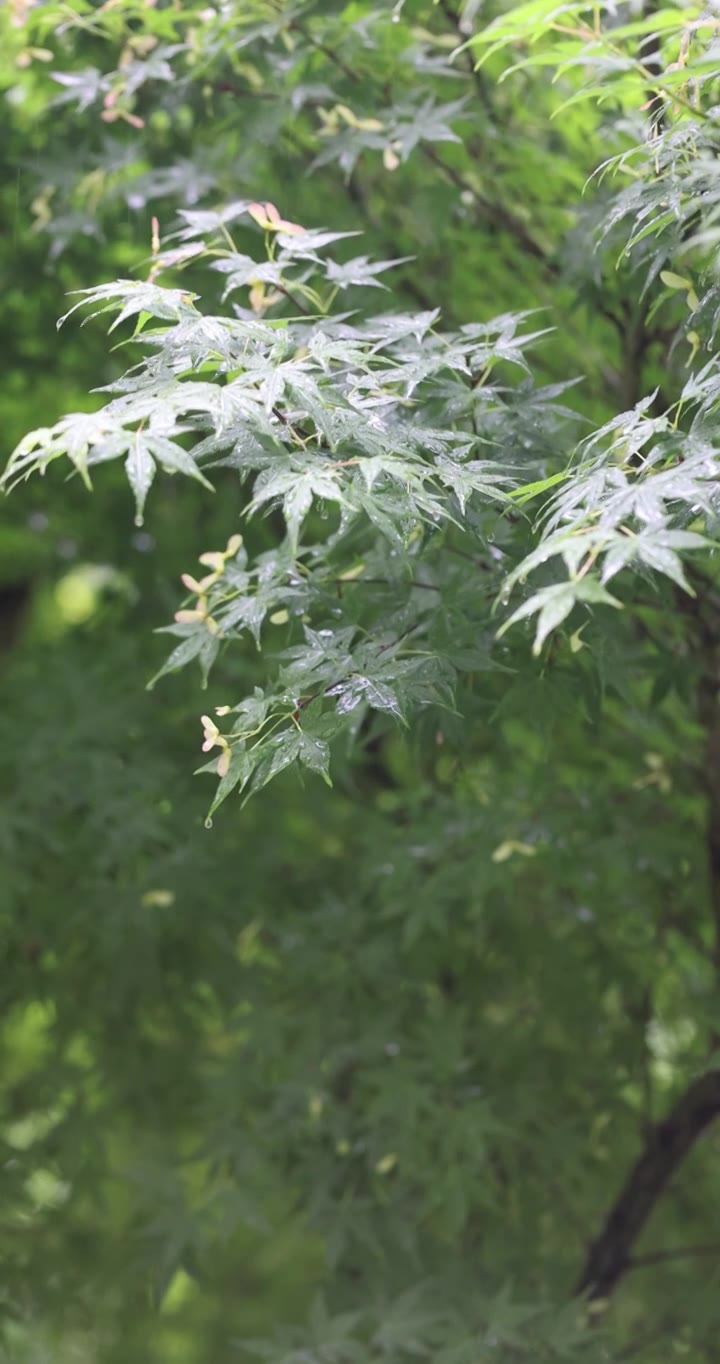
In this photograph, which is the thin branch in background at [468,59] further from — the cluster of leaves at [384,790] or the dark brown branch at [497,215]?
the dark brown branch at [497,215]

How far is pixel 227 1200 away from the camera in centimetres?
263

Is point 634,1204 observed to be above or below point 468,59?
below

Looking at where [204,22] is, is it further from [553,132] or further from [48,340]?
[48,340]

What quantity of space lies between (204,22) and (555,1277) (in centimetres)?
269

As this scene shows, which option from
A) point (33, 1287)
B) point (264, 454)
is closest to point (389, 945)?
point (33, 1287)

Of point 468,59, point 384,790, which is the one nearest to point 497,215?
point 468,59

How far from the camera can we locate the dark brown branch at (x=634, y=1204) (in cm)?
264

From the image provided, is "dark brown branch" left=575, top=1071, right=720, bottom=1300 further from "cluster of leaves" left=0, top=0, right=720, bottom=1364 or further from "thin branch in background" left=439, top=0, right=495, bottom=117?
"thin branch in background" left=439, top=0, right=495, bottom=117

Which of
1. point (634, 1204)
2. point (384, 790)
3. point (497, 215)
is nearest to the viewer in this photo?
point (497, 215)

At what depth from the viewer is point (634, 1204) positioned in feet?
8.82

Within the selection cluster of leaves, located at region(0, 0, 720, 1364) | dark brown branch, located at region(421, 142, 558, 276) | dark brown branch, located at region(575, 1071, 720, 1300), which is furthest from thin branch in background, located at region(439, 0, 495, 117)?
dark brown branch, located at region(575, 1071, 720, 1300)

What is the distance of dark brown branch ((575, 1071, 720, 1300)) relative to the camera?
2.64 metres

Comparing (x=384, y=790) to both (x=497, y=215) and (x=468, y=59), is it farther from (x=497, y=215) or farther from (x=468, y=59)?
(x=468, y=59)

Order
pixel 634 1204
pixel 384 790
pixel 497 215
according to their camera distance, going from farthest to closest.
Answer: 1. pixel 384 790
2. pixel 634 1204
3. pixel 497 215
